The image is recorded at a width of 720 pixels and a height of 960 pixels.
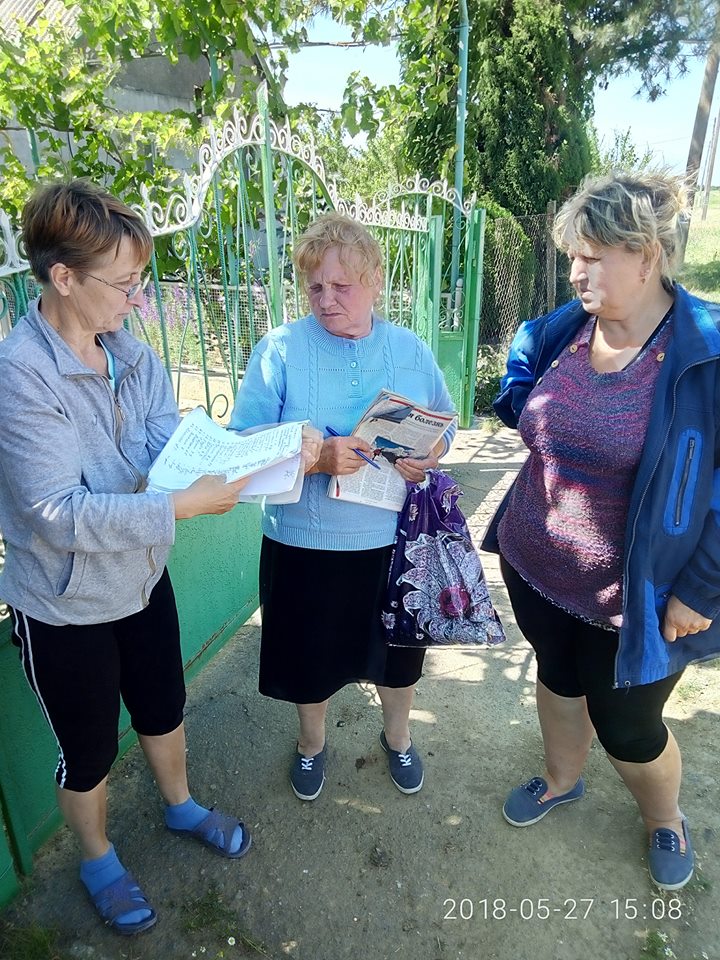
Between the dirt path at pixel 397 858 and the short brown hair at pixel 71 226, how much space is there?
1709 mm

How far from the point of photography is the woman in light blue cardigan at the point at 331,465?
1.70 metres

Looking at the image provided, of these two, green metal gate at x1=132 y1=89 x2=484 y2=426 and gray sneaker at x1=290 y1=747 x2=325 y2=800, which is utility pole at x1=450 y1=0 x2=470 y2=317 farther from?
gray sneaker at x1=290 y1=747 x2=325 y2=800

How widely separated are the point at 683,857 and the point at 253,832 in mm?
1310

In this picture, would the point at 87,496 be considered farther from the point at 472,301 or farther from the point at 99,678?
the point at 472,301

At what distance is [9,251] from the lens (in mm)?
1696

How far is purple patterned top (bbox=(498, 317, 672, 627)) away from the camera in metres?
1.46

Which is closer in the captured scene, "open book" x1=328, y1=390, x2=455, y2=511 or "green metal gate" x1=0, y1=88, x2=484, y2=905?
"open book" x1=328, y1=390, x2=455, y2=511

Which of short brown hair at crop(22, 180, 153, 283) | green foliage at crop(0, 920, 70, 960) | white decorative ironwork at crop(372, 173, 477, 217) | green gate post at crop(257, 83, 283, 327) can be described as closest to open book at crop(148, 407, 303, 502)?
short brown hair at crop(22, 180, 153, 283)

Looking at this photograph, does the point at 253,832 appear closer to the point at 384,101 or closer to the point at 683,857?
the point at 683,857

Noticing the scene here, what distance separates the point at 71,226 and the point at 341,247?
2.21 feet

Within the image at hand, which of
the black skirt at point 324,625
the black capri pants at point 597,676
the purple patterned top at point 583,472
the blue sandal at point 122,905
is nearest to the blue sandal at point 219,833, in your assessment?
the blue sandal at point 122,905

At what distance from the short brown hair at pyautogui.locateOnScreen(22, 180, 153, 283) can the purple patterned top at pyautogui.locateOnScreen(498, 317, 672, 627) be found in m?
1.08

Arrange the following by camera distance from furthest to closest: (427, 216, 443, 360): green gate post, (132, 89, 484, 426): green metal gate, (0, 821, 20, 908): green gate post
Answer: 1. (427, 216, 443, 360): green gate post
2. (132, 89, 484, 426): green metal gate
3. (0, 821, 20, 908): green gate post
